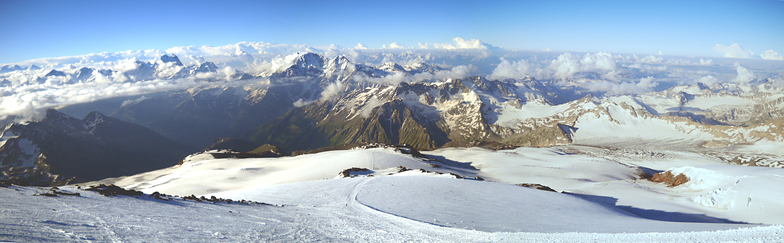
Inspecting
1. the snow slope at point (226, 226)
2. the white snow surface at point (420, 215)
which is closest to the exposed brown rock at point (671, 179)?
the white snow surface at point (420, 215)

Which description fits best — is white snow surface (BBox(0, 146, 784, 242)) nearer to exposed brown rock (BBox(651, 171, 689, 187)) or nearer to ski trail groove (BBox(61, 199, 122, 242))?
ski trail groove (BBox(61, 199, 122, 242))

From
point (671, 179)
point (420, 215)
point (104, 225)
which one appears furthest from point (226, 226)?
point (671, 179)

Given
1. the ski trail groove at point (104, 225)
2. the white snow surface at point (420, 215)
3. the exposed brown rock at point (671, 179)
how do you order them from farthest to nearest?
the exposed brown rock at point (671, 179) < the white snow surface at point (420, 215) < the ski trail groove at point (104, 225)

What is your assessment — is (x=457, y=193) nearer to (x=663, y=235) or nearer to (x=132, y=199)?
(x=663, y=235)

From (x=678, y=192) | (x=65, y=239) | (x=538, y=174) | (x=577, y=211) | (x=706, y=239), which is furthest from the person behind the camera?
(x=538, y=174)

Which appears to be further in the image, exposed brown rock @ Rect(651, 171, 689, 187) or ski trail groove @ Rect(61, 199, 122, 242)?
exposed brown rock @ Rect(651, 171, 689, 187)

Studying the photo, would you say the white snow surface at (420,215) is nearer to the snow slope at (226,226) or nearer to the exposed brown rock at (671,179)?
the snow slope at (226,226)

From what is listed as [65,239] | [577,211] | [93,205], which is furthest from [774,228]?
[93,205]

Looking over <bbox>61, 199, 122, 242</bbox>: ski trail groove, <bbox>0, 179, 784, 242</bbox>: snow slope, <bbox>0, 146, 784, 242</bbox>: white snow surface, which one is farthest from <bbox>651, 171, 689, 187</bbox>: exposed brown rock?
<bbox>61, 199, 122, 242</bbox>: ski trail groove

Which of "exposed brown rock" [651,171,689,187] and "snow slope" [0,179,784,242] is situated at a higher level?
"snow slope" [0,179,784,242]

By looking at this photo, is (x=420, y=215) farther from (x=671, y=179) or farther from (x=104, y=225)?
(x=671, y=179)

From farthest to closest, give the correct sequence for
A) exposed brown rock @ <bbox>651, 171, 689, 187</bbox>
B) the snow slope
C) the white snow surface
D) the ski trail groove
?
exposed brown rock @ <bbox>651, 171, 689, 187</bbox> < the white snow surface < the snow slope < the ski trail groove
